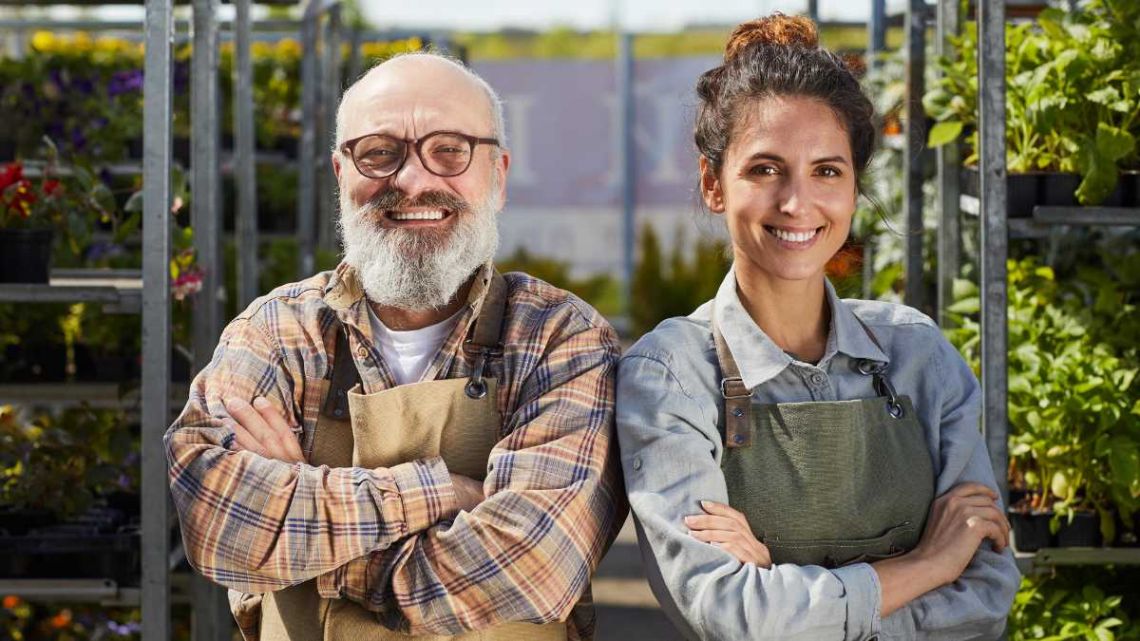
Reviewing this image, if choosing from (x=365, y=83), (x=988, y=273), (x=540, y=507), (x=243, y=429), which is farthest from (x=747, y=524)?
(x=988, y=273)

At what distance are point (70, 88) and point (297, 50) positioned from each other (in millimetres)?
1727

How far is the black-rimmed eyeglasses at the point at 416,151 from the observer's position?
7.18ft

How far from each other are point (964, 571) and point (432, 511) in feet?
2.36

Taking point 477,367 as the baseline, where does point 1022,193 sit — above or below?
above

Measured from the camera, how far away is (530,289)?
89.4 inches

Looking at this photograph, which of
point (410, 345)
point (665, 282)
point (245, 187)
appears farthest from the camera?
point (665, 282)

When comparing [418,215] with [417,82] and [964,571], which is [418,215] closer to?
[417,82]

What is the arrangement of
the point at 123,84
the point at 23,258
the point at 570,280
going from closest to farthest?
the point at 23,258, the point at 123,84, the point at 570,280

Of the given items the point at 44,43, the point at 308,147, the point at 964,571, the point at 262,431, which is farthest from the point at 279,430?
the point at 44,43

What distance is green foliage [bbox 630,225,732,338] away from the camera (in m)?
11.2

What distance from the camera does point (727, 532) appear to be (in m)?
1.97

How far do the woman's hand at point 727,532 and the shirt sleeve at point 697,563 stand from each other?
0.01 metres

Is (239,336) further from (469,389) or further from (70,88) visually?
(70,88)

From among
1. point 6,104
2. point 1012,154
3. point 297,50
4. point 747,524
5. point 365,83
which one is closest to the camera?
point 747,524
